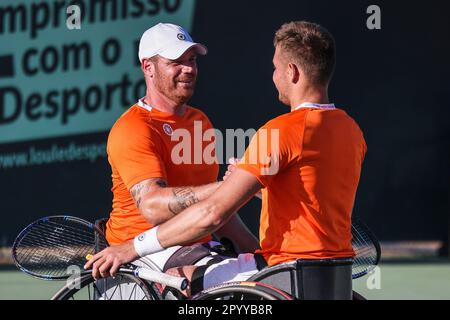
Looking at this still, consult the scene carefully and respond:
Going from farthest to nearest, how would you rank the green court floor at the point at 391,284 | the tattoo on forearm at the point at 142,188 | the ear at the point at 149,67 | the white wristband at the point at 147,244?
1. the green court floor at the point at 391,284
2. the ear at the point at 149,67
3. the tattoo on forearm at the point at 142,188
4. the white wristband at the point at 147,244

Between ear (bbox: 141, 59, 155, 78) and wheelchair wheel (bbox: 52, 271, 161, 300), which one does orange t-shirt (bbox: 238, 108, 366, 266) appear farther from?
ear (bbox: 141, 59, 155, 78)

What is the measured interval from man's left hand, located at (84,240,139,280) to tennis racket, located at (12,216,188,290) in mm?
477

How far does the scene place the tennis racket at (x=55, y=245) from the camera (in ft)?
13.1

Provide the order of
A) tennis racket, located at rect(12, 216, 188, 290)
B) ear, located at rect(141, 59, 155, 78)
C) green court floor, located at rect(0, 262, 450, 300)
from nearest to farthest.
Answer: tennis racket, located at rect(12, 216, 188, 290) < ear, located at rect(141, 59, 155, 78) < green court floor, located at rect(0, 262, 450, 300)

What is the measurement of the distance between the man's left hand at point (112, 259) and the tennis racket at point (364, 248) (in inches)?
39.3

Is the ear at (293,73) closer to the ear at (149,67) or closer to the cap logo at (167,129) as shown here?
the cap logo at (167,129)

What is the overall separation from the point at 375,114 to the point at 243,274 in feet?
16.6

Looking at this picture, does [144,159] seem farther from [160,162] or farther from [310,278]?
[310,278]

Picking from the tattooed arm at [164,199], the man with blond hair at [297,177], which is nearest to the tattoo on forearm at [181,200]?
the tattooed arm at [164,199]

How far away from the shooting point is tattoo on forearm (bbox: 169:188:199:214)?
12.0ft

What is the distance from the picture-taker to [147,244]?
135 inches

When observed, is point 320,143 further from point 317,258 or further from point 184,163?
point 184,163

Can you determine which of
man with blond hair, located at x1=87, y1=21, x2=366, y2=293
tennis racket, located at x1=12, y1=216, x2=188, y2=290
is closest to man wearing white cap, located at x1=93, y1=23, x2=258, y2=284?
tennis racket, located at x1=12, y1=216, x2=188, y2=290

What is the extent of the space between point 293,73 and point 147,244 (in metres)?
0.74
